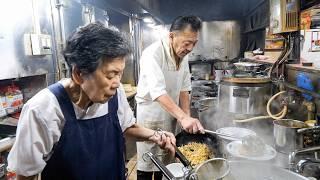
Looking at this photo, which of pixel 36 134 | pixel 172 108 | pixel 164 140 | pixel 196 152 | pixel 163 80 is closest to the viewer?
pixel 36 134

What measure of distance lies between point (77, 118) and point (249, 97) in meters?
1.87

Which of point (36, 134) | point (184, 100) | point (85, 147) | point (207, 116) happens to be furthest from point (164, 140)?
point (184, 100)

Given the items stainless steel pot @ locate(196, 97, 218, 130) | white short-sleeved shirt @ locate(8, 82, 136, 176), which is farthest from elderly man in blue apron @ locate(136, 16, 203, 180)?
white short-sleeved shirt @ locate(8, 82, 136, 176)

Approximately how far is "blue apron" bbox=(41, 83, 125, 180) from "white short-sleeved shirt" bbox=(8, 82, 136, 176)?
4 cm

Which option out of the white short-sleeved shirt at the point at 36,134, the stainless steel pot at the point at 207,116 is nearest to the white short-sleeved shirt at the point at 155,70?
the stainless steel pot at the point at 207,116

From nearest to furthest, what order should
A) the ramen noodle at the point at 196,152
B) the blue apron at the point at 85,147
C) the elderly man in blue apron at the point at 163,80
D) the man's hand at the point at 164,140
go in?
the blue apron at the point at 85,147 → the man's hand at the point at 164,140 → the ramen noodle at the point at 196,152 → the elderly man in blue apron at the point at 163,80

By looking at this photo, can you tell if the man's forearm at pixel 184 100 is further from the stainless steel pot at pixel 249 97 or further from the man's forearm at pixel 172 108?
the man's forearm at pixel 172 108

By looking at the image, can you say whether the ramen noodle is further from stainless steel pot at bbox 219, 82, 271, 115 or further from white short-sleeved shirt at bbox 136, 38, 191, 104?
stainless steel pot at bbox 219, 82, 271, 115

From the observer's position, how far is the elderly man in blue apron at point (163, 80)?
7.95ft

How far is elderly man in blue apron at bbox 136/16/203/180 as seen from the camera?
7.95ft

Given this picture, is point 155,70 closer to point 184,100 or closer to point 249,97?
point 184,100

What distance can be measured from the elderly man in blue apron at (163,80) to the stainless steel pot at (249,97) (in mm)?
540

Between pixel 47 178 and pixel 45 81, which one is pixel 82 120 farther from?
pixel 45 81

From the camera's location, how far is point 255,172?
148 centimetres
